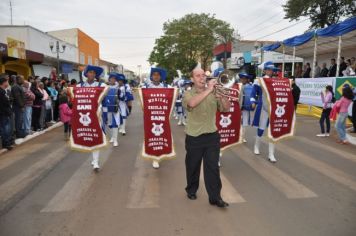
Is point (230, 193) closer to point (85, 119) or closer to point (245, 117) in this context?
point (85, 119)

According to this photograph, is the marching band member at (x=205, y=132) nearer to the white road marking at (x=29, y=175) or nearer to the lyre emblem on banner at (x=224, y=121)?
the lyre emblem on banner at (x=224, y=121)

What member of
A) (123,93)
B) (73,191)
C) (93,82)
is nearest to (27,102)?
(123,93)

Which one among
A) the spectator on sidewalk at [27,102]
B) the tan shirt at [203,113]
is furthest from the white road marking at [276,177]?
the spectator on sidewalk at [27,102]

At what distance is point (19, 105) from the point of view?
981cm

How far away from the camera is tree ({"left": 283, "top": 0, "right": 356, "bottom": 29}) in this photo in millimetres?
33594

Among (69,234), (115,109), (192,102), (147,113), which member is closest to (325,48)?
(115,109)

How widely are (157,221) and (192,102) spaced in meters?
1.56

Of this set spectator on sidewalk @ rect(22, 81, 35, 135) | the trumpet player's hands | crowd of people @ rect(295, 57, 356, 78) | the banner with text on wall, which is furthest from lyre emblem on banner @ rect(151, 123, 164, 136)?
crowd of people @ rect(295, 57, 356, 78)

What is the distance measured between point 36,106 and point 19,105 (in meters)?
1.77

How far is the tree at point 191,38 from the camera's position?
48188 mm

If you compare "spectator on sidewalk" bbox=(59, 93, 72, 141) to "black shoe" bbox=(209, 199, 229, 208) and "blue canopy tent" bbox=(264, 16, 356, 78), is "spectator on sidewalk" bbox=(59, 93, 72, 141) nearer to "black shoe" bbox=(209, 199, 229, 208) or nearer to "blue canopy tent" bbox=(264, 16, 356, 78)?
"black shoe" bbox=(209, 199, 229, 208)

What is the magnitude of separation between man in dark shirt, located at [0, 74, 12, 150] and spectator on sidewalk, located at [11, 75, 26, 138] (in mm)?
681

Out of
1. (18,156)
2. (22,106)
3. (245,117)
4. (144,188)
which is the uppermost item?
(22,106)

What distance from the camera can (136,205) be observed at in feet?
15.9
